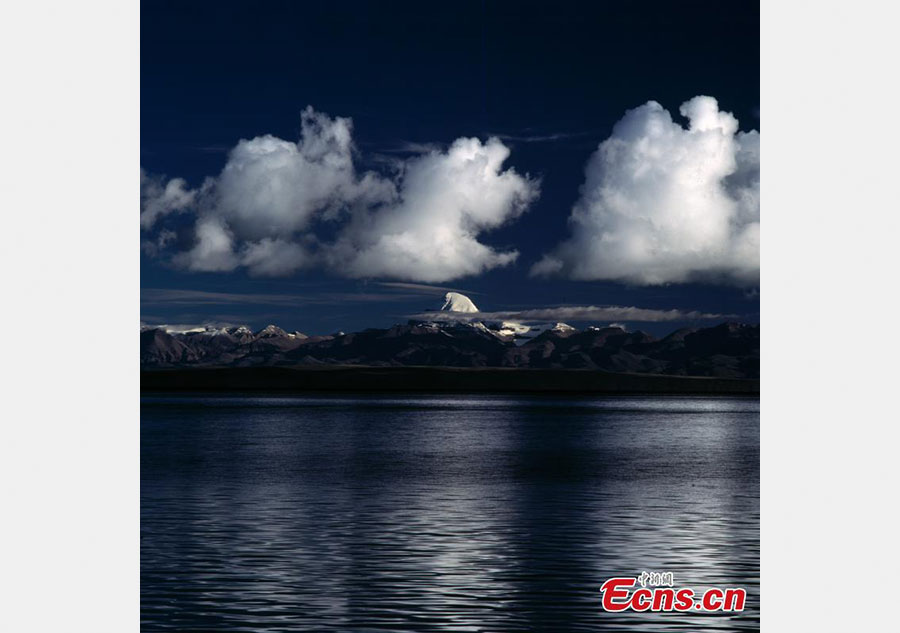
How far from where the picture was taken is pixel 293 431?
12312cm

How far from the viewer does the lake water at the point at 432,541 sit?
2420 centimetres

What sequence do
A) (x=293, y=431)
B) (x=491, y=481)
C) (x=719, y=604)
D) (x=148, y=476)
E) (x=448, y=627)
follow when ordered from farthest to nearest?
(x=293, y=431)
(x=148, y=476)
(x=491, y=481)
(x=719, y=604)
(x=448, y=627)

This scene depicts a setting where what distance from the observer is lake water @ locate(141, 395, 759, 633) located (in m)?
24.2

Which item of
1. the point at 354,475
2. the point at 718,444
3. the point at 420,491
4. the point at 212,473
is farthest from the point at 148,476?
the point at 718,444

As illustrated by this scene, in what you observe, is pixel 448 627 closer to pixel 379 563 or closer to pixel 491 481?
pixel 379 563

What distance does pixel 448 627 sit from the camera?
2277 cm

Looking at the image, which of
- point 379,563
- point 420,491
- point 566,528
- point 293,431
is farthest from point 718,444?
point 379,563

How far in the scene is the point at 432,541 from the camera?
33594mm

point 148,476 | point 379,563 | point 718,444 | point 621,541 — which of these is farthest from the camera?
point 718,444

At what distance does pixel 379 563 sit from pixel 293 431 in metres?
94.9

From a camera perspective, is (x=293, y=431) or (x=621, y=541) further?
(x=293, y=431)

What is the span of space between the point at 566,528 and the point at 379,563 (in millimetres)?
9160

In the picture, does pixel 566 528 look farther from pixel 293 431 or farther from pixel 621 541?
pixel 293 431

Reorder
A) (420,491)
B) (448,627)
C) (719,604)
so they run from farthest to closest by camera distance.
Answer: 1. (420,491)
2. (719,604)
3. (448,627)
